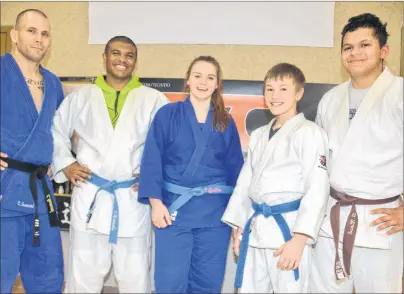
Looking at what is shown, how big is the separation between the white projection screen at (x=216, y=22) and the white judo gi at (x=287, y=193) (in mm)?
1202

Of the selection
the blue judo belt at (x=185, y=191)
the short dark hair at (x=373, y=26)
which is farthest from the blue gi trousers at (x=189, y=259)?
the short dark hair at (x=373, y=26)

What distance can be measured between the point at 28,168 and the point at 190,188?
899mm

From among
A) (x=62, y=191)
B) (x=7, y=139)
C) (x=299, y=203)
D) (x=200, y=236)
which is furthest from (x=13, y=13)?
(x=299, y=203)

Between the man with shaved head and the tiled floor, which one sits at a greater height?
the man with shaved head

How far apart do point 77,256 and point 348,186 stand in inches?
62.0

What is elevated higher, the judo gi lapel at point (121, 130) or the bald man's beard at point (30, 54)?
the bald man's beard at point (30, 54)

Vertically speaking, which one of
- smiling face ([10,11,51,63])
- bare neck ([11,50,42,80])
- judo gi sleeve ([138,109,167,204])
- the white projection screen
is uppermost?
the white projection screen

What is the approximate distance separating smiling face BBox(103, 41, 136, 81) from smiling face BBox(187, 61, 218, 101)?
1.32 ft

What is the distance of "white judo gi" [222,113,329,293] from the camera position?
197 centimetres

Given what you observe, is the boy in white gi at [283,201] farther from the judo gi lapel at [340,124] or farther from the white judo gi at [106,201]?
the white judo gi at [106,201]

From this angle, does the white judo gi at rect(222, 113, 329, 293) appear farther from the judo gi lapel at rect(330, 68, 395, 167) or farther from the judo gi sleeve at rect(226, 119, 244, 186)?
the judo gi sleeve at rect(226, 119, 244, 186)

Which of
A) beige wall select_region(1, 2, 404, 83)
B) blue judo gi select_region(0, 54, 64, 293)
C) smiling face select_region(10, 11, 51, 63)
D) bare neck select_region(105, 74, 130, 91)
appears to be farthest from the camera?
beige wall select_region(1, 2, 404, 83)

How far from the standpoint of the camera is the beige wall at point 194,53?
3.05 metres

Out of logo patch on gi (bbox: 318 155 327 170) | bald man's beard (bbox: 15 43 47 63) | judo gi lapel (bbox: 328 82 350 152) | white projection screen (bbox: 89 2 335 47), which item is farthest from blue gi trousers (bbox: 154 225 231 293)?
white projection screen (bbox: 89 2 335 47)
